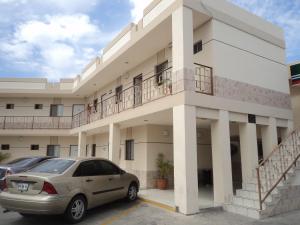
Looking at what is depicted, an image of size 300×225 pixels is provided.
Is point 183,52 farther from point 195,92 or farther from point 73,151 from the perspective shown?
point 73,151

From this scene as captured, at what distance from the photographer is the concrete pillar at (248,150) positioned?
913 cm

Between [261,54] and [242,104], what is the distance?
2833 mm

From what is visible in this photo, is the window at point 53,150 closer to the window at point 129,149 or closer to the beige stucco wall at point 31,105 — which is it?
the beige stucco wall at point 31,105

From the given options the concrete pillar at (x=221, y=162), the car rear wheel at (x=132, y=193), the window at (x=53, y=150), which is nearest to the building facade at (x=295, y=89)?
the concrete pillar at (x=221, y=162)

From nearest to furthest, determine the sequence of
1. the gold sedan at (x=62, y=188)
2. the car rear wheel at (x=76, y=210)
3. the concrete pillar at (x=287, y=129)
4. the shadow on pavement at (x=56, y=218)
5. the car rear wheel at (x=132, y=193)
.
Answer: the gold sedan at (x=62, y=188), the car rear wheel at (x=76, y=210), the shadow on pavement at (x=56, y=218), the car rear wheel at (x=132, y=193), the concrete pillar at (x=287, y=129)

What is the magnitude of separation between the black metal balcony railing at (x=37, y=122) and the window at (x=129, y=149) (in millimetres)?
8688

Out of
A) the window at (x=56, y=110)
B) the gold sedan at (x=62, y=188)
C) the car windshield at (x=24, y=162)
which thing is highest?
the window at (x=56, y=110)

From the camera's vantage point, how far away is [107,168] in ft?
25.7

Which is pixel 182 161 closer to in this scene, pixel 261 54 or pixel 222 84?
pixel 222 84

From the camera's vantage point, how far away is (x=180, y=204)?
23.7 ft

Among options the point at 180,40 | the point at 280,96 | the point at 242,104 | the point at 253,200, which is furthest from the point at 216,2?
the point at 253,200

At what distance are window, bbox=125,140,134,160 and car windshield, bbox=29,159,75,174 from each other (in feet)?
21.5

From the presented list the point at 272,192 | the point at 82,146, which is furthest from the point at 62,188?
the point at 82,146

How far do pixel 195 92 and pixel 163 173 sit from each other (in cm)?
496
